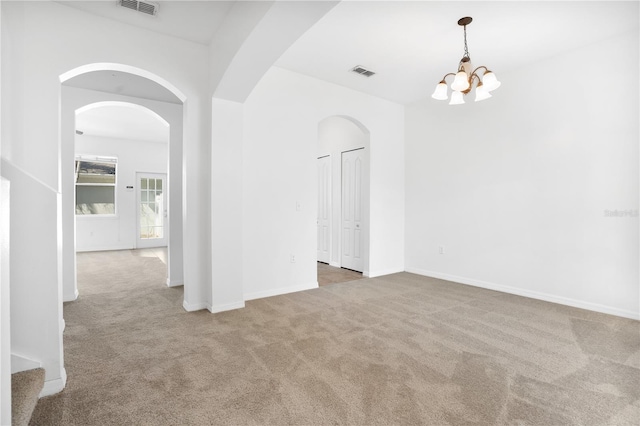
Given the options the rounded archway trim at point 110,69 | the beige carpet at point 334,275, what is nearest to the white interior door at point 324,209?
the beige carpet at point 334,275

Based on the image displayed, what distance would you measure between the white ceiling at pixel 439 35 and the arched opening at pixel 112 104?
186cm

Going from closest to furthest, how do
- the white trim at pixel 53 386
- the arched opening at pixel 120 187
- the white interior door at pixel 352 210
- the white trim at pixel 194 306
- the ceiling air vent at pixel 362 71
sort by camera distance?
the white trim at pixel 53 386
the white trim at pixel 194 306
the ceiling air vent at pixel 362 71
the white interior door at pixel 352 210
the arched opening at pixel 120 187

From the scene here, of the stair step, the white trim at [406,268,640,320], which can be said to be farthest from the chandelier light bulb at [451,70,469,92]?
the stair step

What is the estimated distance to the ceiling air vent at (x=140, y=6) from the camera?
2801 mm

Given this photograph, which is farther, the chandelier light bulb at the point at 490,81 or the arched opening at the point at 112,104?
the arched opening at the point at 112,104

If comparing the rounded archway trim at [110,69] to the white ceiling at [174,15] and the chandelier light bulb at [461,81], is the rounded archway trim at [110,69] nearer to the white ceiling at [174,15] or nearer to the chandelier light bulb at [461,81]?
the white ceiling at [174,15]

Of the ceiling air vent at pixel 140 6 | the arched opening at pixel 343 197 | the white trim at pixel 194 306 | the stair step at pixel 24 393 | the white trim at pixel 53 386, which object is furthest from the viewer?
the arched opening at pixel 343 197

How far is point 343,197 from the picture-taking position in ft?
20.0

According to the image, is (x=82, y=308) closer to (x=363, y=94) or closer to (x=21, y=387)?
(x=21, y=387)

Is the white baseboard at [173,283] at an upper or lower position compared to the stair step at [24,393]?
lower

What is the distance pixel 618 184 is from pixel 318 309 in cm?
358

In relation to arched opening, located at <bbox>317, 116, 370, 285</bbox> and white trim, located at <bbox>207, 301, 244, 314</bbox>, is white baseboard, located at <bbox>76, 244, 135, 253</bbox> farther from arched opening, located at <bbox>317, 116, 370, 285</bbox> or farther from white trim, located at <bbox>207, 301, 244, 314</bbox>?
white trim, located at <bbox>207, 301, 244, 314</bbox>

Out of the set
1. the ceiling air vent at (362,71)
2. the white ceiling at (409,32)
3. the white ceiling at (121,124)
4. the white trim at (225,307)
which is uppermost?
the white ceiling at (121,124)

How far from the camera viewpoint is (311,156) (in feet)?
15.0
